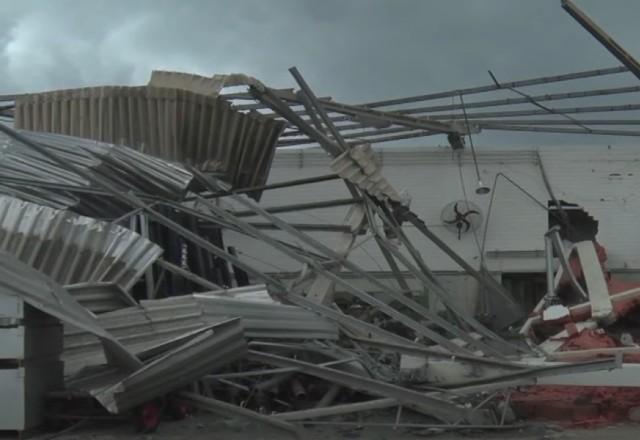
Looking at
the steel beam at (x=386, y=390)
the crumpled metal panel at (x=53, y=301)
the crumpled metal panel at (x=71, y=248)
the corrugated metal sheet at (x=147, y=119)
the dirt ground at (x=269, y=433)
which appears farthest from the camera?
the corrugated metal sheet at (x=147, y=119)

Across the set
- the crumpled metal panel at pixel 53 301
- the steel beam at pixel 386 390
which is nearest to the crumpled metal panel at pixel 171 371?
the crumpled metal panel at pixel 53 301

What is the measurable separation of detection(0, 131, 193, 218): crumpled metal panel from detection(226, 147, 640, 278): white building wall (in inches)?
228

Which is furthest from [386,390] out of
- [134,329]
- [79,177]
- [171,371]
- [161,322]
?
[79,177]

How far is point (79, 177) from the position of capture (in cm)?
1006

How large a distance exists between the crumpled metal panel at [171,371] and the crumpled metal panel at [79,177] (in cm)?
321

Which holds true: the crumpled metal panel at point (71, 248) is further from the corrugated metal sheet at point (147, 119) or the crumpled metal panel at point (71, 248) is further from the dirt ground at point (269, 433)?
the corrugated metal sheet at point (147, 119)

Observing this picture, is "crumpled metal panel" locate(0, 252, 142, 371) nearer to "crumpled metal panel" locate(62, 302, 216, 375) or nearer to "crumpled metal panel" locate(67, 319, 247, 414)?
"crumpled metal panel" locate(67, 319, 247, 414)

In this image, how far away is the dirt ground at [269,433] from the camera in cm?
729

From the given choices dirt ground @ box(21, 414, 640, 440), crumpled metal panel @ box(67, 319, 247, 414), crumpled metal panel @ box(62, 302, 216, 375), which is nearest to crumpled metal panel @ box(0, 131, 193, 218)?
crumpled metal panel @ box(62, 302, 216, 375)

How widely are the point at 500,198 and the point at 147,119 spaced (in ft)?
26.5

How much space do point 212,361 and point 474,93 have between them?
10010 millimetres

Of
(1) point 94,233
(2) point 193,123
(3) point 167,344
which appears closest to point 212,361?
(3) point 167,344

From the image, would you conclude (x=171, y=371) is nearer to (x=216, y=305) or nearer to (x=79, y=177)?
(x=216, y=305)

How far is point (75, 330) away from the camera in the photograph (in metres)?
7.87
